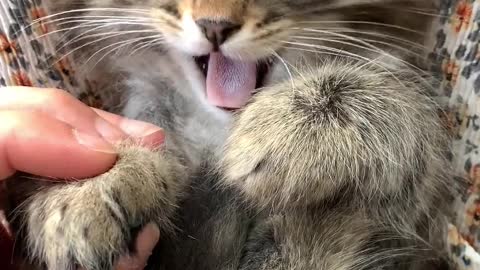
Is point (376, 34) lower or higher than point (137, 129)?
higher

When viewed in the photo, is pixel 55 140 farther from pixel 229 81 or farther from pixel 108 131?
pixel 229 81

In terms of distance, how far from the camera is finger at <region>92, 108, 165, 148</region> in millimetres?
1001

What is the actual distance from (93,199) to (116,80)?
1.28ft

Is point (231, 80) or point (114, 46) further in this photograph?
point (114, 46)

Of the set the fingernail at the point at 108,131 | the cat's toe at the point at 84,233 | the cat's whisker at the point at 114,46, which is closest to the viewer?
the cat's toe at the point at 84,233

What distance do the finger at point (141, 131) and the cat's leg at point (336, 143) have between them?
121 mm

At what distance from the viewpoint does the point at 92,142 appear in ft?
2.83

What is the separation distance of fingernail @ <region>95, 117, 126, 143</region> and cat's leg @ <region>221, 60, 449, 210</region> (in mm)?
162

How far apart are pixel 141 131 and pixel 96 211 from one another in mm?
195

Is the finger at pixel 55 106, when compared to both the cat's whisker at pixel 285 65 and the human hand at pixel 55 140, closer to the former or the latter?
the human hand at pixel 55 140

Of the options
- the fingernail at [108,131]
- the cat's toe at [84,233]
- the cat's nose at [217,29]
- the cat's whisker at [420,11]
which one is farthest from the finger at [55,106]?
the cat's whisker at [420,11]

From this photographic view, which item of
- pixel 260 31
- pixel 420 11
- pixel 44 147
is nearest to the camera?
pixel 44 147

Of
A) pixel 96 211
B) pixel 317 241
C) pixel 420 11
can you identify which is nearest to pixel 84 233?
pixel 96 211

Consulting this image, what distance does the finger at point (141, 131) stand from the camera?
1001 mm
